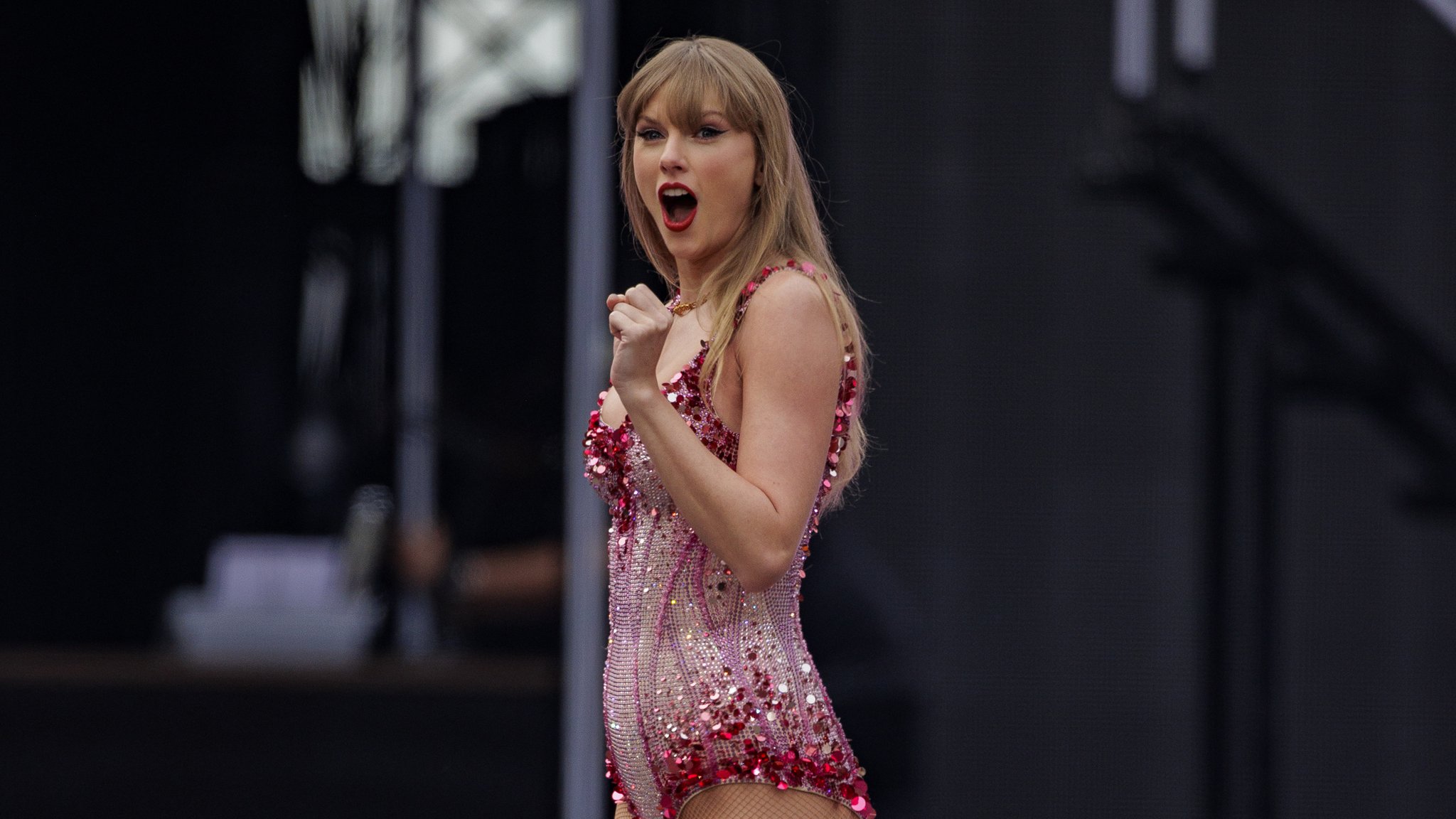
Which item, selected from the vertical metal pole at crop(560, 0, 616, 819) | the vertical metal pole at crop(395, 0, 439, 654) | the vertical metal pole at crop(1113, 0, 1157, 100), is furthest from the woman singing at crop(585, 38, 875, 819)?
the vertical metal pole at crop(1113, 0, 1157, 100)

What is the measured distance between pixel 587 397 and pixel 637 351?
2053 millimetres

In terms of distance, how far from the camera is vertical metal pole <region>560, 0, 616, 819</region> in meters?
3.30

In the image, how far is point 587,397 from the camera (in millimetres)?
3330

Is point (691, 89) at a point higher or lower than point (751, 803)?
higher

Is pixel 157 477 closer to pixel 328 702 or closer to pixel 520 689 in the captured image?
pixel 328 702

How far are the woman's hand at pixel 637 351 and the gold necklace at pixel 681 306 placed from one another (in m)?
0.13

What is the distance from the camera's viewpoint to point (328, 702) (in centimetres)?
328

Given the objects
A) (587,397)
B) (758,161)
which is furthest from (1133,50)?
(758,161)

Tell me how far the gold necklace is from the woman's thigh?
1.30ft

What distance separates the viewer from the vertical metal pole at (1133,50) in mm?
3383

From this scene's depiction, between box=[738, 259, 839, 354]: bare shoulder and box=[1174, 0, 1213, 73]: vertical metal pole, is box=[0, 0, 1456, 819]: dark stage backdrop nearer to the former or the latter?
box=[1174, 0, 1213, 73]: vertical metal pole

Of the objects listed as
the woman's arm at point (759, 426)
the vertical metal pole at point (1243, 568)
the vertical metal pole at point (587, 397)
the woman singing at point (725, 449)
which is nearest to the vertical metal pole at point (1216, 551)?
the vertical metal pole at point (1243, 568)

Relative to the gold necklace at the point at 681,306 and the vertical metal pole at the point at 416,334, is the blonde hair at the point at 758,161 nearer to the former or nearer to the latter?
the gold necklace at the point at 681,306

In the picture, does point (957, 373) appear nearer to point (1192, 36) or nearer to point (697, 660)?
point (1192, 36)
